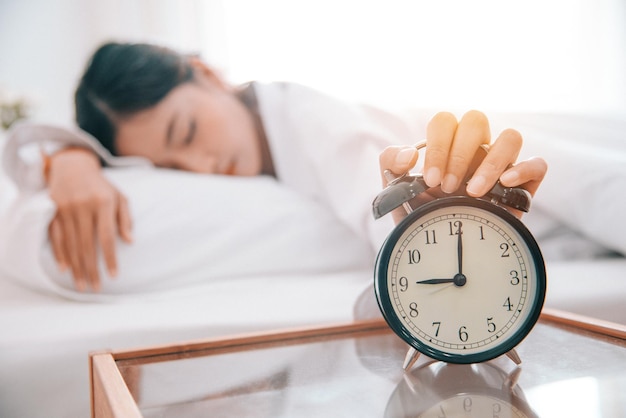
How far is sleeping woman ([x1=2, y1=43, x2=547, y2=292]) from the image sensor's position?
1074 millimetres

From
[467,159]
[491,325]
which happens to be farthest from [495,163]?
[491,325]

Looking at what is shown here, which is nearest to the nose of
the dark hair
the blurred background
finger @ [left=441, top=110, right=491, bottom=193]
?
the dark hair

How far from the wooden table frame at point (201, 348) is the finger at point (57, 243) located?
46 centimetres

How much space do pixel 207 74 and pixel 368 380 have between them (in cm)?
128

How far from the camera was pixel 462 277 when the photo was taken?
570 millimetres

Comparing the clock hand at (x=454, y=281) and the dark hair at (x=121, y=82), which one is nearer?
the clock hand at (x=454, y=281)

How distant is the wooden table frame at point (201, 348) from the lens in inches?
20.7

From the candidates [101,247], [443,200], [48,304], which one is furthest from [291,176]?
[443,200]

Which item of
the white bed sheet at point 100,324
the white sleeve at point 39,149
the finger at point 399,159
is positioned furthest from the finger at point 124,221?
the finger at point 399,159

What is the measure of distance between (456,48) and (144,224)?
1917 mm

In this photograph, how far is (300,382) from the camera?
0.56 meters

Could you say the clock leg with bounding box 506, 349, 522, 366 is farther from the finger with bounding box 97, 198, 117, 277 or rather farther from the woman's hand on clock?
the finger with bounding box 97, 198, 117, 277

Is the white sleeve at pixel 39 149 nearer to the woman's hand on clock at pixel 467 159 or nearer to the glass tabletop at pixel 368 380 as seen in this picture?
the glass tabletop at pixel 368 380

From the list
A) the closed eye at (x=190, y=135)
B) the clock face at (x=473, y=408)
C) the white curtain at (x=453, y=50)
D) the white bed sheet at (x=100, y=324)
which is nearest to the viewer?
the clock face at (x=473, y=408)
